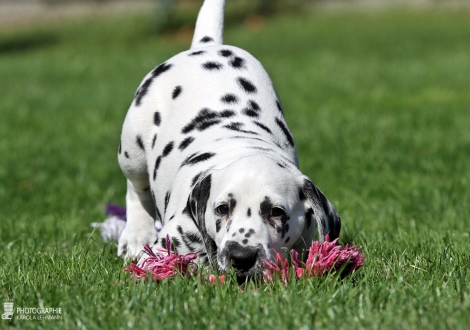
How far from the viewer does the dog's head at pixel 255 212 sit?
12.3ft

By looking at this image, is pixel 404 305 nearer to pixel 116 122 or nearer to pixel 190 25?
pixel 116 122

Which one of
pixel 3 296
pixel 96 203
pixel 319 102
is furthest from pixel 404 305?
pixel 319 102

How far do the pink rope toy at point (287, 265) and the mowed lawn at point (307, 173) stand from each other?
0.07m

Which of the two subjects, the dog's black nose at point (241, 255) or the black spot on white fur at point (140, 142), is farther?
the black spot on white fur at point (140, 142)

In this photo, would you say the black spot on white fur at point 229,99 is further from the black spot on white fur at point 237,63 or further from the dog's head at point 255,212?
the dog's head at point 255,212

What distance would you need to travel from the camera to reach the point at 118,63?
17453mm

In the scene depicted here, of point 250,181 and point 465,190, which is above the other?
point 250,181

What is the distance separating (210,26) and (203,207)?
2.21 metres

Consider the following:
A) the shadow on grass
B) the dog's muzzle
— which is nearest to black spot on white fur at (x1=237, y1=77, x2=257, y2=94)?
the dog's muzzle

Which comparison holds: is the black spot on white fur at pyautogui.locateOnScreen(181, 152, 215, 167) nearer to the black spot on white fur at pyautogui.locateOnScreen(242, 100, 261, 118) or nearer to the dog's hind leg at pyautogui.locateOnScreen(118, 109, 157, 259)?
the black spot on white fur at pyautogui.locateOnScreen(242, 100, 261, 118)

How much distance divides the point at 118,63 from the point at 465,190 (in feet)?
38.3

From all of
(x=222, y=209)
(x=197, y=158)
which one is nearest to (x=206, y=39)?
(x=197, y=158)

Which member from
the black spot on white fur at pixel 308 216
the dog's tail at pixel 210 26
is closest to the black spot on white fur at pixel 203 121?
the dog's tail at pixel 210 26

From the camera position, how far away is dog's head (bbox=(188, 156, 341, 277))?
3760 mm
